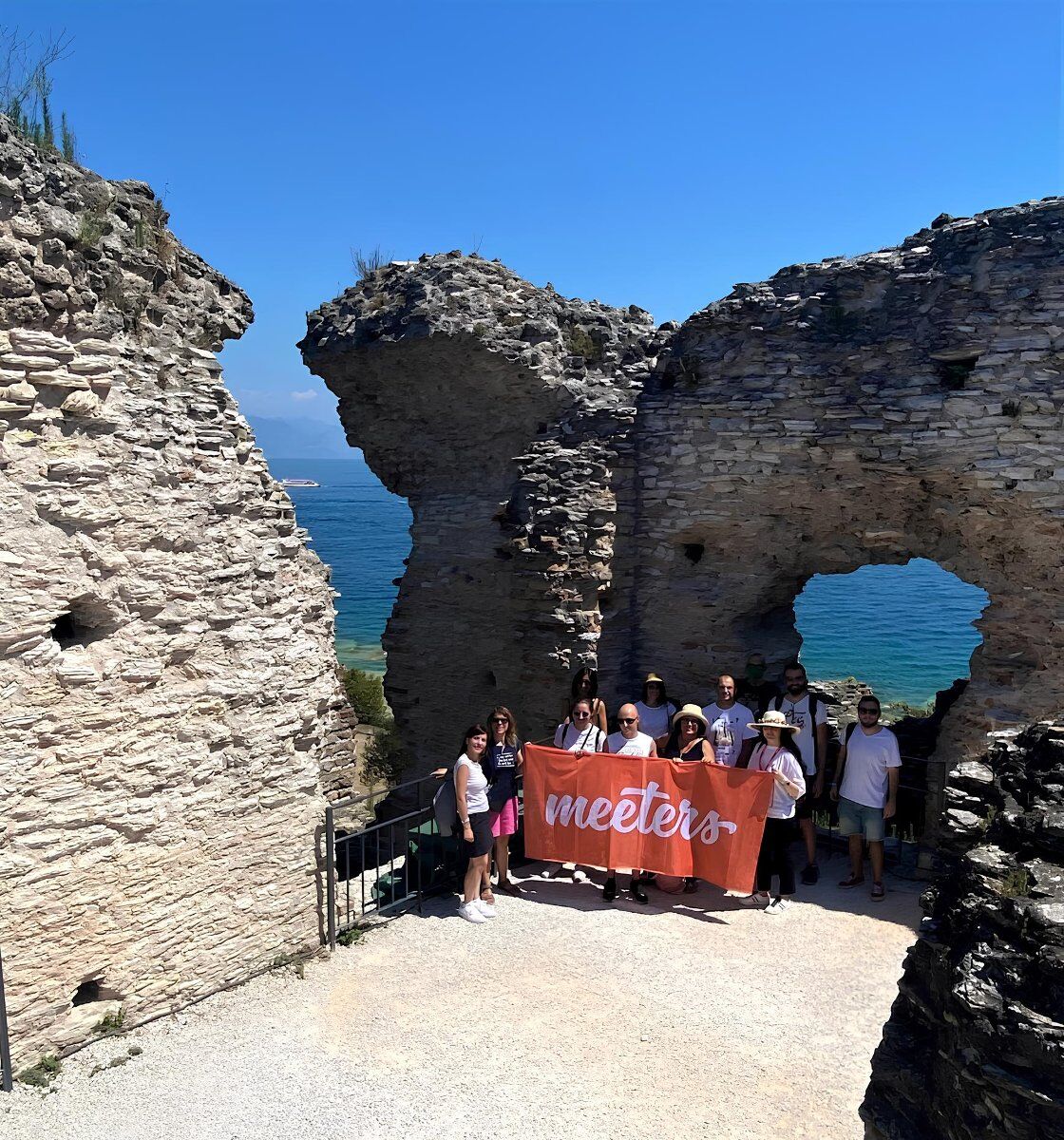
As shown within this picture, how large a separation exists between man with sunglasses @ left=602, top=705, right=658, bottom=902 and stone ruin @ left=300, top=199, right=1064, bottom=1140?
2388mm

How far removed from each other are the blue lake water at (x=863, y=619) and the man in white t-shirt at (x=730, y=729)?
13018 mm

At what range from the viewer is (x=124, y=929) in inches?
237

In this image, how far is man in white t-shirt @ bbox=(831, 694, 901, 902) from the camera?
26.1 ft

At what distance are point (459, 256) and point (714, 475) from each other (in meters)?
4.03

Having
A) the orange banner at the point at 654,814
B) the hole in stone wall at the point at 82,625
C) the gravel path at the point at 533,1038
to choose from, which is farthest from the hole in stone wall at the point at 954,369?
the hole in stone wall at the point at 82,625

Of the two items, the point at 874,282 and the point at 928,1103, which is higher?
the point at 874,282

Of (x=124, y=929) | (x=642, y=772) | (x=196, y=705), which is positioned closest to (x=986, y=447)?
(x=642, y=772)

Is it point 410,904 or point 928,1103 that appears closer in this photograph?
point 928,1103

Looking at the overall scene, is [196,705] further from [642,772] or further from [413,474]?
[413,474]

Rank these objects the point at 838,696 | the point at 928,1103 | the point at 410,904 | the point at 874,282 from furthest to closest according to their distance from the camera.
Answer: the point at 838,696
the point at 874,282
the point at 410,904
the point at 928,1103

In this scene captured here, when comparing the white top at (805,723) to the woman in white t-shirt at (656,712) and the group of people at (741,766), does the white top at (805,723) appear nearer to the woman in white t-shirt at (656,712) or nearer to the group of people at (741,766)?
the group of people at (741,766)

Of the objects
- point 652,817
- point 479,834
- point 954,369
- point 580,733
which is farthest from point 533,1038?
point 954,369

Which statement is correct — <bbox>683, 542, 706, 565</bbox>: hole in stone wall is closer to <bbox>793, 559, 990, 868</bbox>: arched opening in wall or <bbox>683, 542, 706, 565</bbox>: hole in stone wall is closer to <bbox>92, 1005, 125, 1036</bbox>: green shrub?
<bbox>793, 559, 990, 868</bbox>: arched opening in wall

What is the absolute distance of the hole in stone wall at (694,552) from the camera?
10.9 metres
